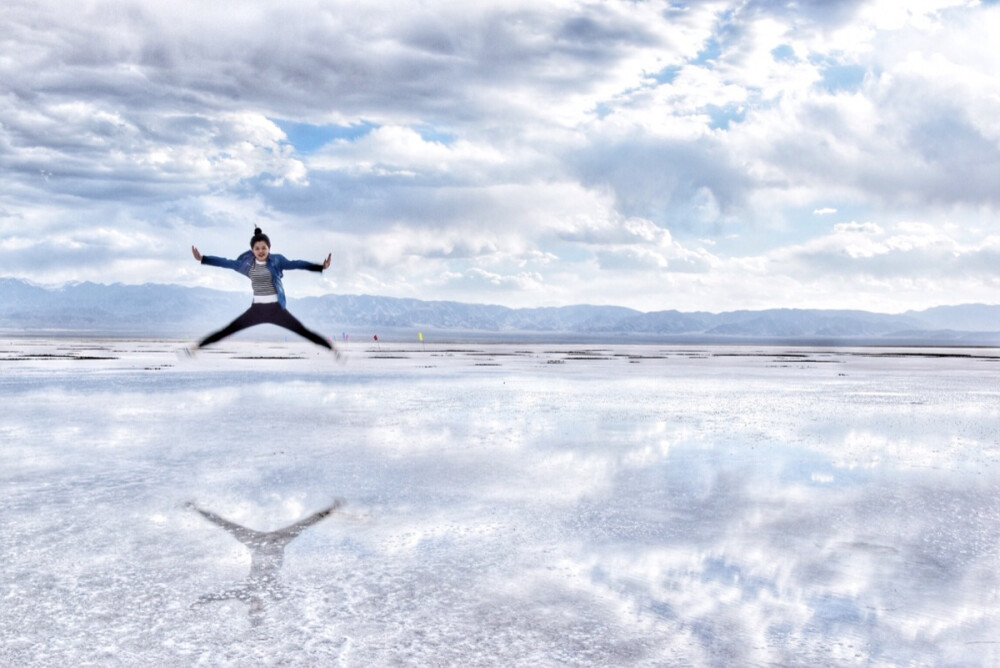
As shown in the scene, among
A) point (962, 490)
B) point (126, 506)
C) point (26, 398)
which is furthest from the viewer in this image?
point (26, 398)

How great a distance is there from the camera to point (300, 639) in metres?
5.72

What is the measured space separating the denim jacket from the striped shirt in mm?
57

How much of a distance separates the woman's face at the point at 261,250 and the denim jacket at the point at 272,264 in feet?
0.34

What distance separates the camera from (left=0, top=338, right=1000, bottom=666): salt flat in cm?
573

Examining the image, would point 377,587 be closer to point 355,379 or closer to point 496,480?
point 496,480

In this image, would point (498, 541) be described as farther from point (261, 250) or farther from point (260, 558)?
point (261, 250)

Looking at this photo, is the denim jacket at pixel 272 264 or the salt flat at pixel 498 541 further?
the denim jacket at pixel 272 264

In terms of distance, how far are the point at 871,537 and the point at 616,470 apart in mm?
4401

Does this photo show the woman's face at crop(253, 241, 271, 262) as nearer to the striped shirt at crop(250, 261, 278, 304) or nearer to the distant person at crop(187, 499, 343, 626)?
the striped shirt at crop(250, 261, 278, 304)

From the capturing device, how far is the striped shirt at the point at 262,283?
11.8 meters

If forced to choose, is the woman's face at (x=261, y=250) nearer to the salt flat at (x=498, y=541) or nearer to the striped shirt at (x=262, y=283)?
the striped shirt at (x=262, y=283)

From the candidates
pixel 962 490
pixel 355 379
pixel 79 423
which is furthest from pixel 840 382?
pixel 79 423

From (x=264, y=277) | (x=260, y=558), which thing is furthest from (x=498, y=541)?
(x=264, y=277)

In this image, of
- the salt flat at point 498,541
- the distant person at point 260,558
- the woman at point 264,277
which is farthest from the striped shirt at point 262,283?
the distant person at point 260,558
